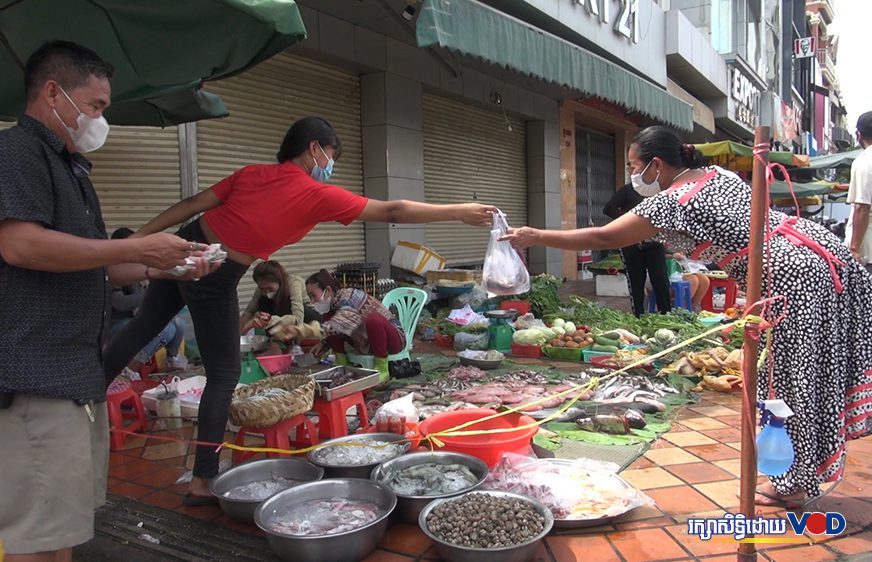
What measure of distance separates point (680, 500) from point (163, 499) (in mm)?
2701

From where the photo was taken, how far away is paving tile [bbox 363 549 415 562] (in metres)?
2.53

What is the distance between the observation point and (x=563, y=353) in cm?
630

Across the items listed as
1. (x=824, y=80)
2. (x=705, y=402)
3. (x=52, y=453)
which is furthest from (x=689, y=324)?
(x=824, y=80)

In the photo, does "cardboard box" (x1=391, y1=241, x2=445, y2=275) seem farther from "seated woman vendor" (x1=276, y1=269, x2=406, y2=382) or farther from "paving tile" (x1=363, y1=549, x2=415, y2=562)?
"paving tile" (x1=363, y1=549, x2=415, y2=562)

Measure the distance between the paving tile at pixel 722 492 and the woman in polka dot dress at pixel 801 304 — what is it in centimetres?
17

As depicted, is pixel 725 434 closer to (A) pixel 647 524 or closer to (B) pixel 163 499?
(A) pixel 647 524

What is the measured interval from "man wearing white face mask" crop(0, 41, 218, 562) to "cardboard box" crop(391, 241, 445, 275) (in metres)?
6.80

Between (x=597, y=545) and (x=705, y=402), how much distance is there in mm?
2623

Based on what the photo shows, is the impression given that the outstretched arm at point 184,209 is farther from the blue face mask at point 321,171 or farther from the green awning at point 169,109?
the green awning at point 169,109

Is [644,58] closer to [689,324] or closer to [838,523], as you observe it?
[689,324]

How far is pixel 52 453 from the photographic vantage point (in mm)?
1805

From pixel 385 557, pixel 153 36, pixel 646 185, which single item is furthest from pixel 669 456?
pixel 153 36

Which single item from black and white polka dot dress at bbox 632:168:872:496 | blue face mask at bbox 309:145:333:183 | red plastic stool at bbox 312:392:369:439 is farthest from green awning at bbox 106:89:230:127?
black and white polka dot dress at bbox 632:168:872:496

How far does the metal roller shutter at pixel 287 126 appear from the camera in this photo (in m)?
7.12
